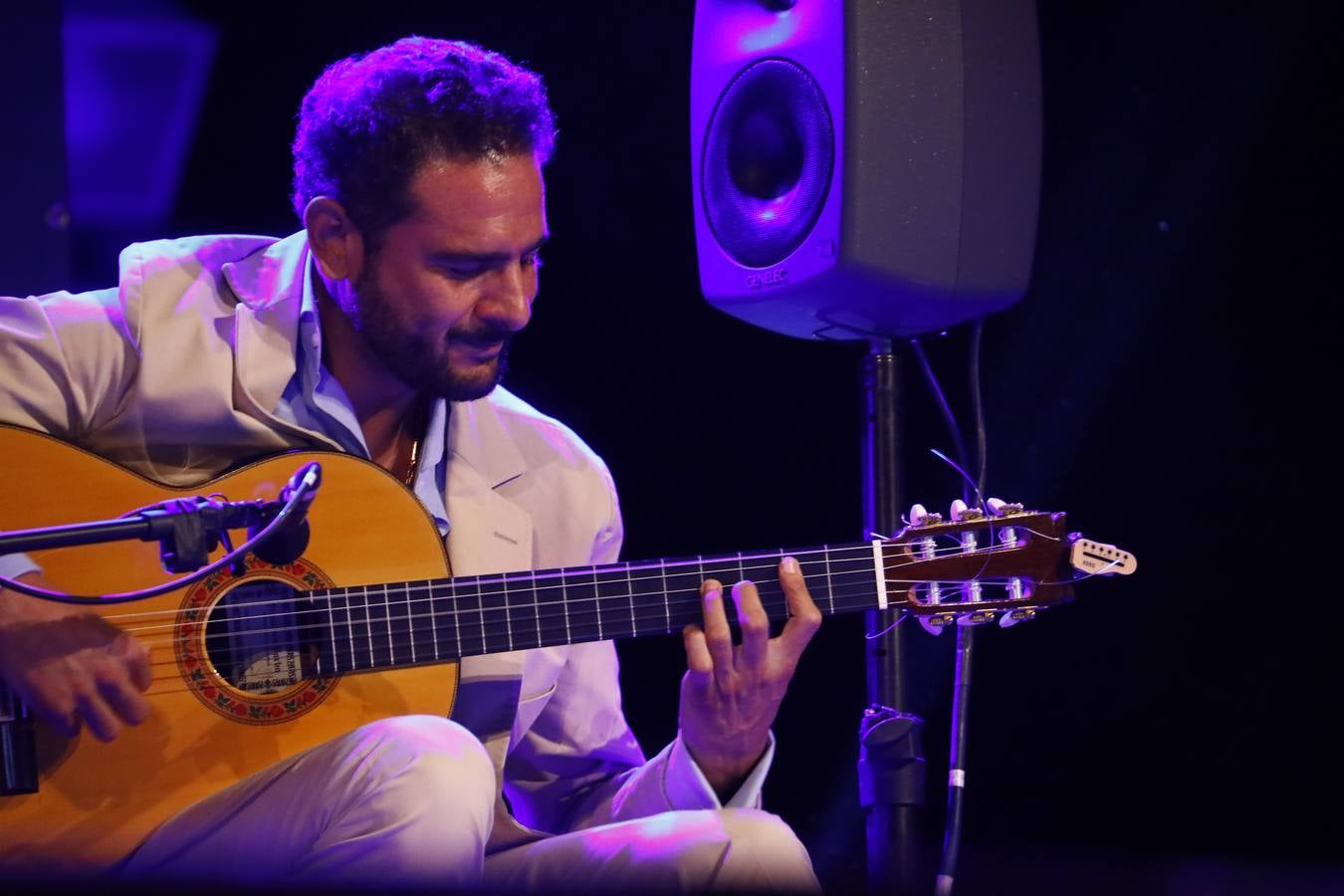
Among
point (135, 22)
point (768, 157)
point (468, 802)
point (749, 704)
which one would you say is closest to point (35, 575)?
point (468, 802)

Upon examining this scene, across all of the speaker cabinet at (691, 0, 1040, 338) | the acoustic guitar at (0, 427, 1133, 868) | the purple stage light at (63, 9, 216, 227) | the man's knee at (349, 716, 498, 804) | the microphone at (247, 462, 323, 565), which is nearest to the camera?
the microphone at (247, 462, 323, 565)

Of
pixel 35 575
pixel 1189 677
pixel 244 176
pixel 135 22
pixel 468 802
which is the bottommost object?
pixel 1189 677

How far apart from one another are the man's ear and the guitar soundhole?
64 centimetres

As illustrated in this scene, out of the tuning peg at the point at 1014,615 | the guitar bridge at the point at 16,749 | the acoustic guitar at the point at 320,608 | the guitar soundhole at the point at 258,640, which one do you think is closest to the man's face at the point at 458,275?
the acoustic guitar at the point at 320,608

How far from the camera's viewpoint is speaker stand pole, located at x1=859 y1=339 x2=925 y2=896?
2.35 metres

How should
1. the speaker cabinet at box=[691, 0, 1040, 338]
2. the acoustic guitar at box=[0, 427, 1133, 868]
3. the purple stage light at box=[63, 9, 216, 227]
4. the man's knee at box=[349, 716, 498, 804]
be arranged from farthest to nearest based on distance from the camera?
the purple stage light at box=[63, 9, 216, 227] < the speaker cabinet at box=[691, 0, 1040, 338] < the acoustic guitar at box=[0, 427, 1133, 868] < the man's knee at box=[349, 716, 498, 804]

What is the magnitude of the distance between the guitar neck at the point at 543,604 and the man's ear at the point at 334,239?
63 centimetres

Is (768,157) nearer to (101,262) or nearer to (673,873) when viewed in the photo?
(673,873)

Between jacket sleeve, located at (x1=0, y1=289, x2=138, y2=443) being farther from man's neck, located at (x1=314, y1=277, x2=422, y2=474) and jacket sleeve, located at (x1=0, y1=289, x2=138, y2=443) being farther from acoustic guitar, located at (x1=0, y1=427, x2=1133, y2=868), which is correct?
man's neck, located at (x1=314, y1=277, x2=422, y2=474)

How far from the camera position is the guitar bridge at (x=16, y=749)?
6.05 ft

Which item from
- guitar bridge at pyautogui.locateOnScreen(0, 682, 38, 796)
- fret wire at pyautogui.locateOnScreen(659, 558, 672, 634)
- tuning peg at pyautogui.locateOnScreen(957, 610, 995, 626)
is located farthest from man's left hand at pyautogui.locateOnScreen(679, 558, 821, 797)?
guitar bridge at pyautogui.locateOnScreen(0, 682, 38, 796)

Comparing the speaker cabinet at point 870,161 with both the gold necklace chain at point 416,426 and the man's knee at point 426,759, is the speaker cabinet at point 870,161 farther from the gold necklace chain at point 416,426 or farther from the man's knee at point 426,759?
the man's knee at point 426,759

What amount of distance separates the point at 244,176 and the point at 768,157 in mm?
1255

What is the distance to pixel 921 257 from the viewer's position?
231 centimetres
